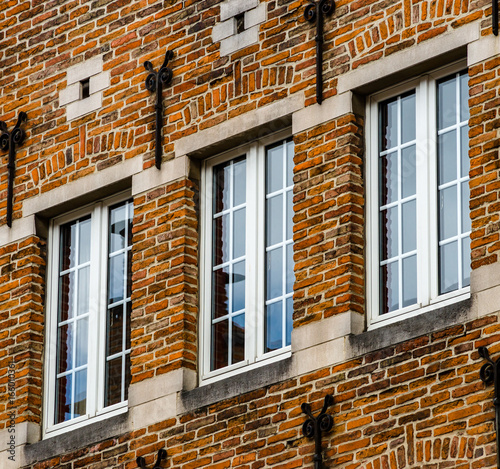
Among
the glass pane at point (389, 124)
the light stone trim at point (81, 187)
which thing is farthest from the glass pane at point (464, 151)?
the light stone trim at point (81, 187)

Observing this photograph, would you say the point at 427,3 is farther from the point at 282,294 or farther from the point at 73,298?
the point at 73,298

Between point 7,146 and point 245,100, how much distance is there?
2.66 m

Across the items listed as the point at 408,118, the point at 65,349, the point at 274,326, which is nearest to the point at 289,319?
the point at 274,326

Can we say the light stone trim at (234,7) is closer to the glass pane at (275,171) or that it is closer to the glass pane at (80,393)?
the glass pane at (275,171)

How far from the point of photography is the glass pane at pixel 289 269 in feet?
51.6

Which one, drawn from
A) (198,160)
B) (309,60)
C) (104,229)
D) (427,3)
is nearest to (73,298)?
(104,229)

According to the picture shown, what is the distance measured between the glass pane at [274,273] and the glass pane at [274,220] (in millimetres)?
102

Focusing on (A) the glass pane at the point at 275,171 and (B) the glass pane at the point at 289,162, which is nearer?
(B) the glass pane at the point at 289,162

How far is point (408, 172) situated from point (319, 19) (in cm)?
162

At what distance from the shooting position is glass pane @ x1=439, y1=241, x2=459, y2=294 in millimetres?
14742

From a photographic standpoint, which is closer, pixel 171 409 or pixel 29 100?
pixel 171 409

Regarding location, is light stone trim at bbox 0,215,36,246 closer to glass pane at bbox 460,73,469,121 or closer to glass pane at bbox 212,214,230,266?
glass pane at bbox 212,214,230,266

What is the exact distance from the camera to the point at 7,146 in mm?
17938

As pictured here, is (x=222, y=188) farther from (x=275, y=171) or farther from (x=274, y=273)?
(x=274, y=273)
